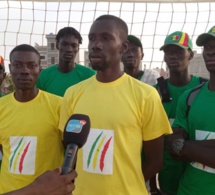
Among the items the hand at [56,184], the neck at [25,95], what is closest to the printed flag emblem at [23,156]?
the neck at [25,95]

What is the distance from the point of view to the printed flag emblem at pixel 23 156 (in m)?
2.51

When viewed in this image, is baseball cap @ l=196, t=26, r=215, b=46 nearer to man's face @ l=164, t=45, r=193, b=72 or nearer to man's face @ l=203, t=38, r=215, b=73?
man's face @ l=203, t=38, r=215, b=73

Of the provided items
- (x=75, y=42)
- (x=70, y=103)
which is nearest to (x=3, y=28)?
(x=75, y=42)

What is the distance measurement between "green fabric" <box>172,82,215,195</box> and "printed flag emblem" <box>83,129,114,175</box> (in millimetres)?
592

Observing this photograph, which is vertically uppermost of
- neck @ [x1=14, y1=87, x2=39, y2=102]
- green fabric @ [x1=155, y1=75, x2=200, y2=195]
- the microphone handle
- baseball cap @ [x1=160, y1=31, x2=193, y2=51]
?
baseball cap @ [x1=160, y1=31, x2=193, y2=51]

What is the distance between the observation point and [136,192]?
2148mm

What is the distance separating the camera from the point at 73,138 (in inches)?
57.3

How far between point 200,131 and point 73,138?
1152mm

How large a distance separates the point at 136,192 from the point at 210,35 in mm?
1162

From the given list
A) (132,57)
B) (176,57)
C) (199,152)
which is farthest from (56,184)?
(132,57)

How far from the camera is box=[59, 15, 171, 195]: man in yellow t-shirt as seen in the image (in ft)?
6.98

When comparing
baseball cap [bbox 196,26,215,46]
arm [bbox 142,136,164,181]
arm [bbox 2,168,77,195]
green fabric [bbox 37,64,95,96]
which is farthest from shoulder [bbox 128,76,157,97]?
green fabric [bbox 37,64,95,96]

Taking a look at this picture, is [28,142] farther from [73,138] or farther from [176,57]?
[176,57]

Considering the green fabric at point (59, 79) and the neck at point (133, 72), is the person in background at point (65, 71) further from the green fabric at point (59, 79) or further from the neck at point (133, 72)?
the neck at point (133, 72)
